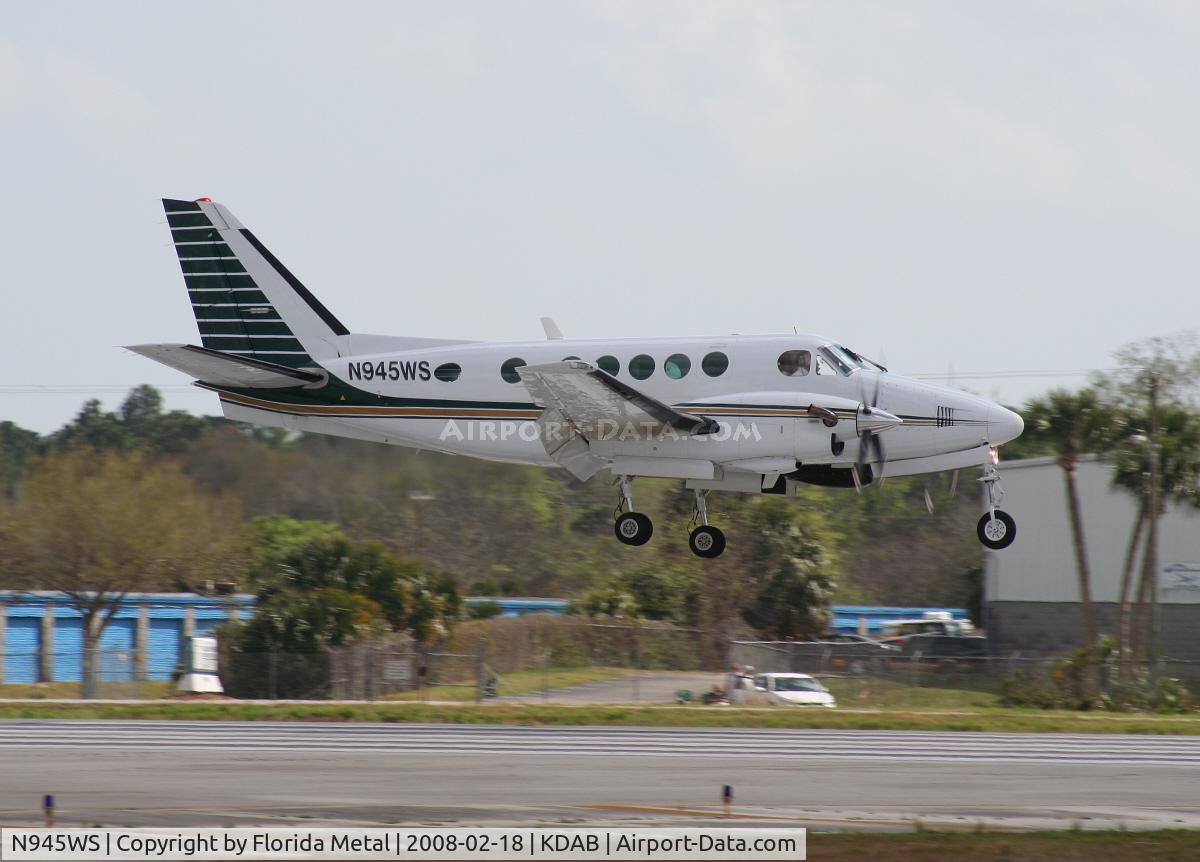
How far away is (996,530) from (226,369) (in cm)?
1348

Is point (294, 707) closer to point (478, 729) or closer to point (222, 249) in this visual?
point (478, 729)

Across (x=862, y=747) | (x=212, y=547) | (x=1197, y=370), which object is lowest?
(x=862, y=747)

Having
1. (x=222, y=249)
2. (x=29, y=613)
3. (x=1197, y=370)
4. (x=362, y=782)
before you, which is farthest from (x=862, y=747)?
(x=29, y=613)

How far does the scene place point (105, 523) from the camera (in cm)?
4616

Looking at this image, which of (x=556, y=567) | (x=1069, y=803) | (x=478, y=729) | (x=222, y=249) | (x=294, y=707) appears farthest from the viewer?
(x=556, y=567)

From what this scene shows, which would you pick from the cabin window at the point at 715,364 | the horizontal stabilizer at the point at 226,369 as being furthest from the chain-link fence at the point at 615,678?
the cabin window at the point at 715,364

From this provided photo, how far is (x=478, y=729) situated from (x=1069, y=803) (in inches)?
609

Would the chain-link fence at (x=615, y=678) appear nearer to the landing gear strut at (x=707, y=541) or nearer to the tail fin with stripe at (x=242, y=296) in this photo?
the tail fin with stripe at (x=242, y=296)

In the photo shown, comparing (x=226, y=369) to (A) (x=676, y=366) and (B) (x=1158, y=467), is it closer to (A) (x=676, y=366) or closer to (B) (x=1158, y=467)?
(A) (x=676, y=366)

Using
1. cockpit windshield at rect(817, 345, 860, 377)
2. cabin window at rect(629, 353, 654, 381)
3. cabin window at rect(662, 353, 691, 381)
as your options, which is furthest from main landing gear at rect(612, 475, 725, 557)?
cockpit windshield at rect(817, 345, 860, 377)

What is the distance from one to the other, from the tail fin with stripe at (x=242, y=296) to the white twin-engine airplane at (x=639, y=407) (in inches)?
4.7

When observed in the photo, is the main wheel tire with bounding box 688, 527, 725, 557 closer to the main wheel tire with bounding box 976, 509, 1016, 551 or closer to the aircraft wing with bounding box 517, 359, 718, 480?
the aircraft wing with bounding box 517, 359, 718, 480

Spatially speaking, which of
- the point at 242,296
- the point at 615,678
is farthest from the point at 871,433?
the point at 615,678

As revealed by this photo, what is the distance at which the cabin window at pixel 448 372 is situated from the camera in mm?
25469
